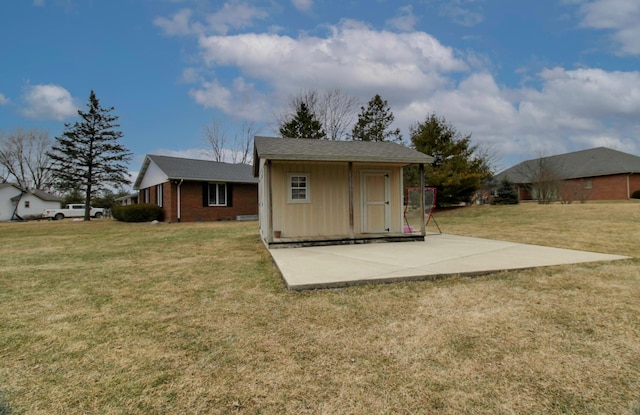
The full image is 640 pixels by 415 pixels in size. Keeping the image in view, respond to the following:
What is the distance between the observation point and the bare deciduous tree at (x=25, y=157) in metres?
38.1

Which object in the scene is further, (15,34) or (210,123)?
(210,123)

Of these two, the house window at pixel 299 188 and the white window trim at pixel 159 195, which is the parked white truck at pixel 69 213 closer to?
the white window trim at pixel 159 195

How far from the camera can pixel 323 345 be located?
109 inches

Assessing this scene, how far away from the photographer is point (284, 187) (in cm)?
875

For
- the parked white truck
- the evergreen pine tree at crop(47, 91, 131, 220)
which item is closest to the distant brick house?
the evergreen pine tree at crop(47, 91, 131, 220)

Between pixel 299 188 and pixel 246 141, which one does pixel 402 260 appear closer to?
pixel 299 188

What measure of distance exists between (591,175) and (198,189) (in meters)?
30.9

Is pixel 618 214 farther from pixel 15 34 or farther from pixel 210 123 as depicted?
pixel 210 123

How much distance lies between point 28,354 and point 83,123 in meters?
26.7

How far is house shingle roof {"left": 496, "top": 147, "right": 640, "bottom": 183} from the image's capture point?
25.5 m

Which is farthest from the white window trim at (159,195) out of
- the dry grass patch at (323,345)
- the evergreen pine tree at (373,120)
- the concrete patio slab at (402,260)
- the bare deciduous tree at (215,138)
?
the evergreen pine tree at (373,120)

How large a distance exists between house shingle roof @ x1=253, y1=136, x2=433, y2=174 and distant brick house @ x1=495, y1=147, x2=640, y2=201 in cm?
1678

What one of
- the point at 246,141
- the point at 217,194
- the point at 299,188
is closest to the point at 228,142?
the point at 246,141

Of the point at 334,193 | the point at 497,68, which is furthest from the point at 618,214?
the point at 334,193
